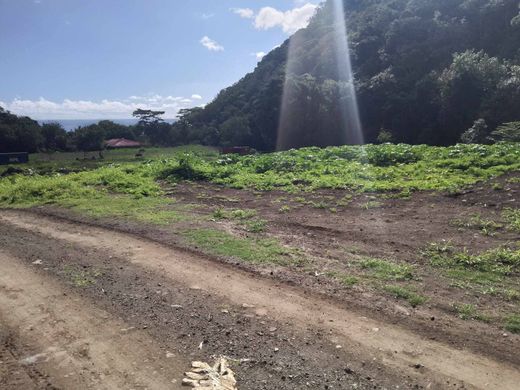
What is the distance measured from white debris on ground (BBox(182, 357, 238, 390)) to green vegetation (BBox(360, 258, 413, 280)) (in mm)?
2901

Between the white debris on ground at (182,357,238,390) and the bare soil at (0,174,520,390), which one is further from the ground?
the bare soil at (0,174,520,390)

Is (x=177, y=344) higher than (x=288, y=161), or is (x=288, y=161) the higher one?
(x=288, y=161)

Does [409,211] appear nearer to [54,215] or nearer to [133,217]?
[133,217]

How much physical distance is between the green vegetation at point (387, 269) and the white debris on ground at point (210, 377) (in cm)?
290

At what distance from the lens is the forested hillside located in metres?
35.2

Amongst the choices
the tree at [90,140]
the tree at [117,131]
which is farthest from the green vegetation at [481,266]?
the tree at [117,131]

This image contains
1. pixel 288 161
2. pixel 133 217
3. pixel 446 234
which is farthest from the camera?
pixel 288 161

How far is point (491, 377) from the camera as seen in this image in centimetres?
405

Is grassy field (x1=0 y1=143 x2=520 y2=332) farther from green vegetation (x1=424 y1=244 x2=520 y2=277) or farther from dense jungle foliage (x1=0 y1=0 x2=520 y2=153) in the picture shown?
dense jungle foliage (x1=0 y1=0 x2=520 y2=153)

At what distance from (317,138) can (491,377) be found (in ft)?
136

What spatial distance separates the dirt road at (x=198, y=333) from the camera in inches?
163

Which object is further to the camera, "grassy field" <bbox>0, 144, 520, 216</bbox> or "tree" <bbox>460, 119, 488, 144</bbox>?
"tree" <bbox>460, 119, 488, 144</bbox>

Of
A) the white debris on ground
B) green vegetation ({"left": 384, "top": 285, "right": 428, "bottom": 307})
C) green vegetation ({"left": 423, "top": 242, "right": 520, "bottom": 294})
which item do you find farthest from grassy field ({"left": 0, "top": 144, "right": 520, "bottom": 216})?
the white debris on ground

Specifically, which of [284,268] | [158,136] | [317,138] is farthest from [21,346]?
[158,136]
